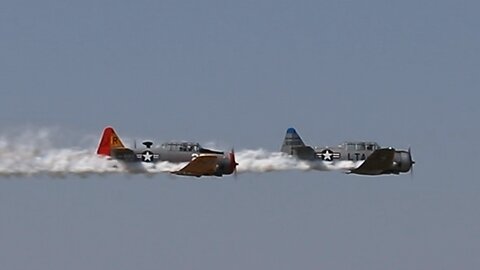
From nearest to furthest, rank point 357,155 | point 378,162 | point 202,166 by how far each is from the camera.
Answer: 1. point 202,166
2. point 378,162
3. point 357,155

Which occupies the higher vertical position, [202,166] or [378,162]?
[378,162]

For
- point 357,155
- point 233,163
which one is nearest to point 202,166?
point 233,163

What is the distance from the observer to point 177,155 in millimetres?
74375

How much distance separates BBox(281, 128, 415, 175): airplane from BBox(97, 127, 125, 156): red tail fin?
11.3 m

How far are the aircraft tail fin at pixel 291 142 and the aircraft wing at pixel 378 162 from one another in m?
5.05

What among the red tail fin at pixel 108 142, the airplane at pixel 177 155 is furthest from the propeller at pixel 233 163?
the red tail fin at pixel 108 142

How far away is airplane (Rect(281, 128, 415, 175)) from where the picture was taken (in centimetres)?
7406

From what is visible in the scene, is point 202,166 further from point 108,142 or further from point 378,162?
point 378,162

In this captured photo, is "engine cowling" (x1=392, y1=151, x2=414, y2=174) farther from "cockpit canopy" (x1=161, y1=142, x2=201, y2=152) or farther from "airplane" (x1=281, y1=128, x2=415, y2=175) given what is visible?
"cockpit canopy" (x1=161, y1=142, x2=201, y2=152)

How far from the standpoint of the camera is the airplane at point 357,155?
74.1 meters

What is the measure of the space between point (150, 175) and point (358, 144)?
1433 cm

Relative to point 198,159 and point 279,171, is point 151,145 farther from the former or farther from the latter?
point 279,171

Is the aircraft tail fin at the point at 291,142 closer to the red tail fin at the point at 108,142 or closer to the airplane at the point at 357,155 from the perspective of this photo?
the airplane at the point at 357,155

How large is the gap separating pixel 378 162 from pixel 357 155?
2816 millimetres
